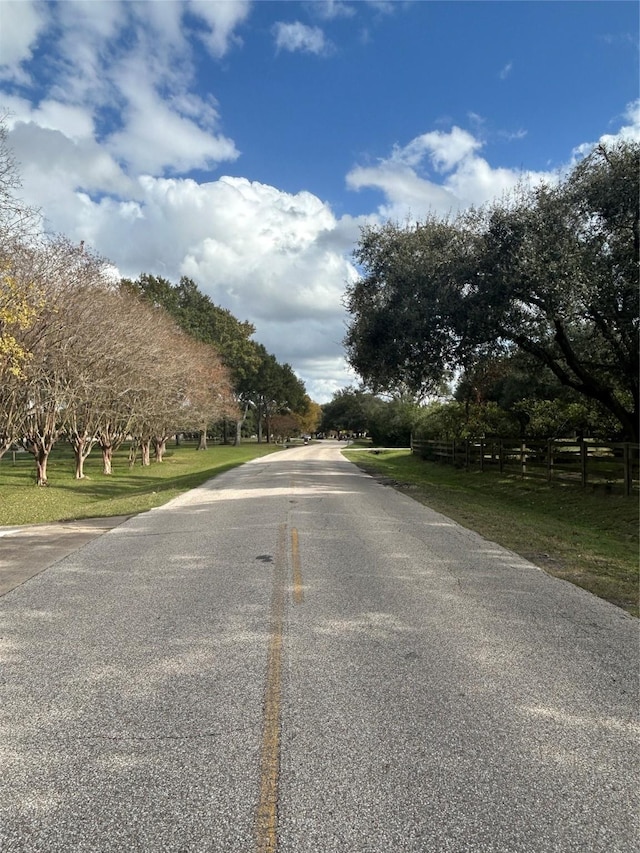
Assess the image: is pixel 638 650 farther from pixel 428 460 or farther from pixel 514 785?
pixel 428 460

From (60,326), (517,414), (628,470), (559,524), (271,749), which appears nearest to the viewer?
(271,749)

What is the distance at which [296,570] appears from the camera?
8352 mm

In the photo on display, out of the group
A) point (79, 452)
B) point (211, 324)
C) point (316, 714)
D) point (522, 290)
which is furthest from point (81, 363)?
point (211, 324)

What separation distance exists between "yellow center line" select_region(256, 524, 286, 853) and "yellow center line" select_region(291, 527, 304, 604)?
Answer: 1.59ft

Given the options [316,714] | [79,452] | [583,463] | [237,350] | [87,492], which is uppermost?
[237,350]

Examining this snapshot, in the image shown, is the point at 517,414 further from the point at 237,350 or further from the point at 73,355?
the point at 237,350

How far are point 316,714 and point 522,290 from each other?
15.4 metres

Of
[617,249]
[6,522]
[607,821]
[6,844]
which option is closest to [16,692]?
[6,844]

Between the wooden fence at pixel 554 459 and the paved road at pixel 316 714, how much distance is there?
9.54 meters

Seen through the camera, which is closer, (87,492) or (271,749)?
(271,749)

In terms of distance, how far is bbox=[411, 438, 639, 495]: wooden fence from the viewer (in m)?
16.5

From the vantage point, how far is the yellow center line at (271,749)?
2.93 metres

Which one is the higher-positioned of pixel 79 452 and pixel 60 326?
pixel 60 326

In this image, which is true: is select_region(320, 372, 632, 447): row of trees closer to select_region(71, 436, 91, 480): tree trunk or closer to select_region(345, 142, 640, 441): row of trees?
select_region(345, 142, 640, 441): row of trees
